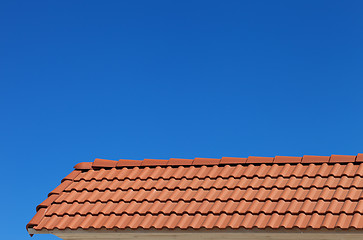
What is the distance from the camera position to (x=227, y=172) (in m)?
10.7

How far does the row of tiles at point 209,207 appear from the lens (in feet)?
30.0

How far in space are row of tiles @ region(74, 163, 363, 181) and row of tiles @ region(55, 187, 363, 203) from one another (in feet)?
1.44

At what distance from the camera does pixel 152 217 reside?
9.84 metres

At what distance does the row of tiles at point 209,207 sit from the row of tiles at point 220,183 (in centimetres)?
46

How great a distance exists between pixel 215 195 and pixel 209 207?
39 cm

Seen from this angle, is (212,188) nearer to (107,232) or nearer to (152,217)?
(152,217)

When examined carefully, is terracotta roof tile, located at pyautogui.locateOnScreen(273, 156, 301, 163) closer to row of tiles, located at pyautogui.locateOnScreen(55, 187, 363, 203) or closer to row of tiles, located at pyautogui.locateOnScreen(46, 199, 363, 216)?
row of tiles, located at pyautogui.locateOnScreen(55, 187, 363, 203)

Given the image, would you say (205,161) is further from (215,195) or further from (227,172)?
(215,195)

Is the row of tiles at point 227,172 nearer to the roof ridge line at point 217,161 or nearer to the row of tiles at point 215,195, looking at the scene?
the roof ridge line at point 217,161

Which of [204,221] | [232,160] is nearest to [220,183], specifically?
[232,160]

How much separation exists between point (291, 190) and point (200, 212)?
1.44 metres

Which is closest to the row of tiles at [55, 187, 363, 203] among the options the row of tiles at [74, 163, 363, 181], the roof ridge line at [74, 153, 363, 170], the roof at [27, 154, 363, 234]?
the roof at [27, 154, 363, 234]

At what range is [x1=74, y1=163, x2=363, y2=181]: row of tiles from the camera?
10195 mm

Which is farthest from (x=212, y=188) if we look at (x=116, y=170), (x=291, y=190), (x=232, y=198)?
(x=116, y=170)
